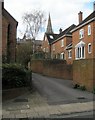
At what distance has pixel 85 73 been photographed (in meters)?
19.6

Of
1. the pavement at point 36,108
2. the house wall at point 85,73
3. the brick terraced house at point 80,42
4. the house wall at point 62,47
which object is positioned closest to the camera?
the pavement at point 36,108

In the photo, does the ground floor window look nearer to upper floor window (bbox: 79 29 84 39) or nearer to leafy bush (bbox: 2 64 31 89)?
upper floor window (bbox: 79 29 84 39)

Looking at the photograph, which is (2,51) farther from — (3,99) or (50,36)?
(50,36)

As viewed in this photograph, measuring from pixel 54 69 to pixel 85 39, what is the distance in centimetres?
875

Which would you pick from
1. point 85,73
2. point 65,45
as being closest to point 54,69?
point 85,73

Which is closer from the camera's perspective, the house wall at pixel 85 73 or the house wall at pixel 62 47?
the house wall at pixel 85 73

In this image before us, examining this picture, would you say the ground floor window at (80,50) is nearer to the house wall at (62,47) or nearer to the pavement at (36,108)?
the house wall at (62,47)

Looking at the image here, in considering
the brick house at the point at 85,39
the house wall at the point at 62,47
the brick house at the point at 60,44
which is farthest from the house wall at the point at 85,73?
the house wall at the point at 62,47

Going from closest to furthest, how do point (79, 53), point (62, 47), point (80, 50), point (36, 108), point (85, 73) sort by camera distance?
point (36, 108) → point (85, 73) → point (80, 50) → point (79, 53) → point (62, 47)

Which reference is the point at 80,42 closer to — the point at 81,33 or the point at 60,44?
the point at 81,33

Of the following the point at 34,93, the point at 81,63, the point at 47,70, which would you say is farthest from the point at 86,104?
the point at 47,70

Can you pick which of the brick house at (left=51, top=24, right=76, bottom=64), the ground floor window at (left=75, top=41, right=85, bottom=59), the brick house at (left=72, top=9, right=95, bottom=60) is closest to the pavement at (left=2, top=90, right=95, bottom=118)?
the brick house at (left=72, top=9, right=95, bottom=60)

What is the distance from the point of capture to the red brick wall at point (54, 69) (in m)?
28.8

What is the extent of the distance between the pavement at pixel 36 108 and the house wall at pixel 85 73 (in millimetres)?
4696
